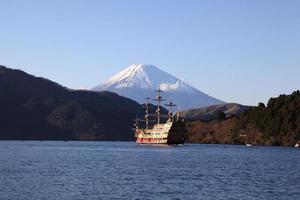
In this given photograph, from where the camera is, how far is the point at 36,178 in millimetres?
94438

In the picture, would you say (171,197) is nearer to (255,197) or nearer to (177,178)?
(255,197)

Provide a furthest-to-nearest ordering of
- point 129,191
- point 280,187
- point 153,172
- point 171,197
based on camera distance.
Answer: point 153,172 < point 280,187 < point 129,191 < point 171,197

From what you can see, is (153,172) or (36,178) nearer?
(36,178)

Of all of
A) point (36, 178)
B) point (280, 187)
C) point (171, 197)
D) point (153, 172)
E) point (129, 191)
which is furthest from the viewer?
point (153, 172)

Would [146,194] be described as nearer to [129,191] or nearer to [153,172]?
[129,191]

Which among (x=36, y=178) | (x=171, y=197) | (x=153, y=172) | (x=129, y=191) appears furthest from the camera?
(x=153, y=172)

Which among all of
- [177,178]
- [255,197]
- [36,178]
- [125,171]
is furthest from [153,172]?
[255,197]

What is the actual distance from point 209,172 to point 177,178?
53.3 ft

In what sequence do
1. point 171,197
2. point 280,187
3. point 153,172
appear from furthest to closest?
point 153,172
point 280,187
point 171,197

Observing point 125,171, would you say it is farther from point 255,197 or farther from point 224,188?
point 255,197

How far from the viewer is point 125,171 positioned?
112 m

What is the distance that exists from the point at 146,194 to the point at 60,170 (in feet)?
132

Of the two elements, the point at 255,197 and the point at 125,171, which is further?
the point at 125,171

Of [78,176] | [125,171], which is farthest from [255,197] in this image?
[125,171]
